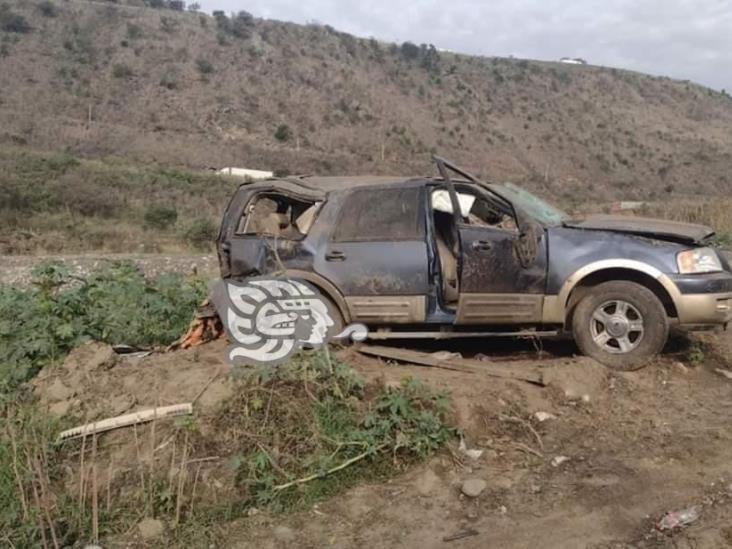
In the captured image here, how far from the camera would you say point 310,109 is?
51.8 meters

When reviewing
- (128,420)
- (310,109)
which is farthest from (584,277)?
(310,109)

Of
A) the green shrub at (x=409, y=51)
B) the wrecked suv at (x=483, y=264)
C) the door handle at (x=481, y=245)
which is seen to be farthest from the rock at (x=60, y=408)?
the green shrub at (x=409, y=51)

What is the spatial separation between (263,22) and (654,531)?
206ft

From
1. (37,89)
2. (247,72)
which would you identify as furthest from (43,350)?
(247,72)

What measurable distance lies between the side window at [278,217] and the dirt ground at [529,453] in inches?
44.1

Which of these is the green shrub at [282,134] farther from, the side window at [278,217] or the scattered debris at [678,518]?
the scattered debris at [678,518]

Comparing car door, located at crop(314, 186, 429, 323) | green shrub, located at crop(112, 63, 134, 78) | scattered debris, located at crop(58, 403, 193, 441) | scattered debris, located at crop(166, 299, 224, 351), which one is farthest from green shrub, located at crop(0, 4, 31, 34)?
scattered debris, located at crop(58, 403, 193, 441)

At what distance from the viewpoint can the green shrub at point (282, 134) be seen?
4728cm

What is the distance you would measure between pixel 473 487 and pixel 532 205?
2.92m

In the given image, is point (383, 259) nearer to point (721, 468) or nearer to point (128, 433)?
point (128, 433)

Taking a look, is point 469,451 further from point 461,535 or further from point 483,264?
point 483,264

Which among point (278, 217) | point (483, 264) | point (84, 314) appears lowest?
point (84, 314)

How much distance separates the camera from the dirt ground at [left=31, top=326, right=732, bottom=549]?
3910mm

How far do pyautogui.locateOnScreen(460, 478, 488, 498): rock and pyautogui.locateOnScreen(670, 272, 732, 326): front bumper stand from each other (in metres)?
2.41
